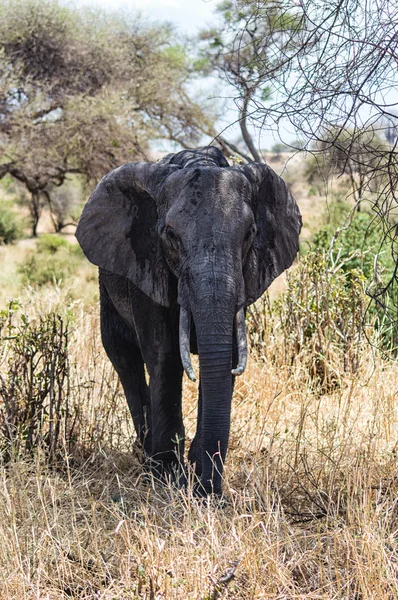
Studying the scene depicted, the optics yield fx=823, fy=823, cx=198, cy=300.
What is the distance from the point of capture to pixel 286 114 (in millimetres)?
4141

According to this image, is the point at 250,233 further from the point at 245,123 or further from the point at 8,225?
the point at 8,225

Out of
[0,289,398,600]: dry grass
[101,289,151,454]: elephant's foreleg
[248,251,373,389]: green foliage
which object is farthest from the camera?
[248,251,373,389]: green foliage

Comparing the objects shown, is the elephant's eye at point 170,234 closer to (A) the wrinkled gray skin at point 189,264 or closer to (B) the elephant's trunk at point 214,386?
(A) the wrinkled gray skin at point 189,264

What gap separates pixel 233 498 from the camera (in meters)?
4.35

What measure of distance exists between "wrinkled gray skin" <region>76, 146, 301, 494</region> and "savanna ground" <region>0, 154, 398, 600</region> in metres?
0.32

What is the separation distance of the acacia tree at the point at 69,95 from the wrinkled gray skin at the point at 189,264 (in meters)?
13.2

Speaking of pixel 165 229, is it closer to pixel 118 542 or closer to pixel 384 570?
pixel 118 542

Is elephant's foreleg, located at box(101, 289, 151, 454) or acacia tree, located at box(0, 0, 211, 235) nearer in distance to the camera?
elephant's foreleg, located at box(101, 289, 151, 454)

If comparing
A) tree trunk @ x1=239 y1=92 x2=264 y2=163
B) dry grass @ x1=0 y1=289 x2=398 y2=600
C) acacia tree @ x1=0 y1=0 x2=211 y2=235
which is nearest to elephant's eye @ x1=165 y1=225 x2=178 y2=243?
tree trunk @ x1=239 y1=92 x2=264 y2=163

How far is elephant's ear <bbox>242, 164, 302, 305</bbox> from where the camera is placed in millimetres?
4602

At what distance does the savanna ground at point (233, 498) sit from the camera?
3.27m

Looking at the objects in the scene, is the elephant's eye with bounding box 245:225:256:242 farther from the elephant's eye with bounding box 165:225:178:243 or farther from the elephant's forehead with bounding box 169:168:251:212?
the elephant's eye with bounding box 165:225:178:243

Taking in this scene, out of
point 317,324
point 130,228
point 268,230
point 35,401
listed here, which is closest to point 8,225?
point 317,324

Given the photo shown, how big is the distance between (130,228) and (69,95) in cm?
1497
